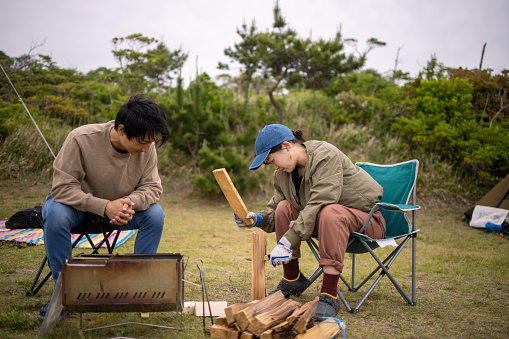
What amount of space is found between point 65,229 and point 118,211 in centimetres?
28

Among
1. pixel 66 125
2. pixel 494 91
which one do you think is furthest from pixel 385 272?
pixel 66 125

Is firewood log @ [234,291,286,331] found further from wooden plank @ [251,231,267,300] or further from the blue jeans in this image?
A: the blue jeans

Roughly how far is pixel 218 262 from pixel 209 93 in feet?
18.2

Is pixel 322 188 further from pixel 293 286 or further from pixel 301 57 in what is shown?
pixel 301 57

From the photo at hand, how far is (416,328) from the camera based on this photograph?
88.0 inches

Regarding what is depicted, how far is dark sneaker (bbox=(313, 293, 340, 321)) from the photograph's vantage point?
87.7 inches

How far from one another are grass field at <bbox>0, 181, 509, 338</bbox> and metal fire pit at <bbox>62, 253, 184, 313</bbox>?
0.21 metres

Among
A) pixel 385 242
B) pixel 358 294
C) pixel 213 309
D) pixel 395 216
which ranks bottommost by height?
pixel 358 294

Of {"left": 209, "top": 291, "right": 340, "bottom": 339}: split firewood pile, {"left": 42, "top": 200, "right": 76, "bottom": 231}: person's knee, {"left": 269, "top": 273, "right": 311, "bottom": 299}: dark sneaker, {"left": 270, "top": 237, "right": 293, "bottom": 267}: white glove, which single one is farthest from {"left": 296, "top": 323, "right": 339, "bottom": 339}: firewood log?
{"left": 42, "top": 200, "right": 76, "bottom": 231}: person's knee

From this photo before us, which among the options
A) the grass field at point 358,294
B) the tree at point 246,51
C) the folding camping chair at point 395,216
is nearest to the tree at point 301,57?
the tree at point 246,51

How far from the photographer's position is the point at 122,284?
185cm

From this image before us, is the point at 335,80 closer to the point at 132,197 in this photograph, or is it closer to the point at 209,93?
the point at 209,93

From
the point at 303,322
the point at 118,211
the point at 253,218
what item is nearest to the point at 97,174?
the point at 118,211

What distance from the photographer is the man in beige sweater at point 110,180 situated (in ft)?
7.07
